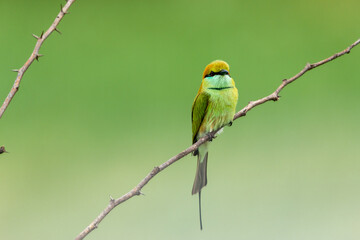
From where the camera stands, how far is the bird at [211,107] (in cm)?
132

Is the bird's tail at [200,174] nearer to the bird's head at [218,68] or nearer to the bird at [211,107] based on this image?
the bird at [211,107]

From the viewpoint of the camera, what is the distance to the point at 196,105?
152 centimetres

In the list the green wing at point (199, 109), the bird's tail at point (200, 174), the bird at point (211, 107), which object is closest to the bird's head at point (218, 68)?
the bird at point (211, 107)

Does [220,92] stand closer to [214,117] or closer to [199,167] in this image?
[214,117]

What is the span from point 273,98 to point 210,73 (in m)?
0.27

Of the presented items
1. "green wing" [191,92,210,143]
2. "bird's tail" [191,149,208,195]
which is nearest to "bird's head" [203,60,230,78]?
"green wing" [191,92,210,143]

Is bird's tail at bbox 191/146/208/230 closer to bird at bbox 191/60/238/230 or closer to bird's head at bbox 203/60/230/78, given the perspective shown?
bird at bbox 191/60/238/230

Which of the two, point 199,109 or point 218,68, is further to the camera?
point 199,109

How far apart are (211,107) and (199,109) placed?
0.18ft

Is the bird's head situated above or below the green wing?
above

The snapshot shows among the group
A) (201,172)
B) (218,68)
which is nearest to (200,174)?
(201,172)

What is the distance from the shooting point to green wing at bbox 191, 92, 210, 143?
1477 millimetres

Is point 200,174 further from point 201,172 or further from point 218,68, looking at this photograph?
point 218,68

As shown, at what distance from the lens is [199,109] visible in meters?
1.51
